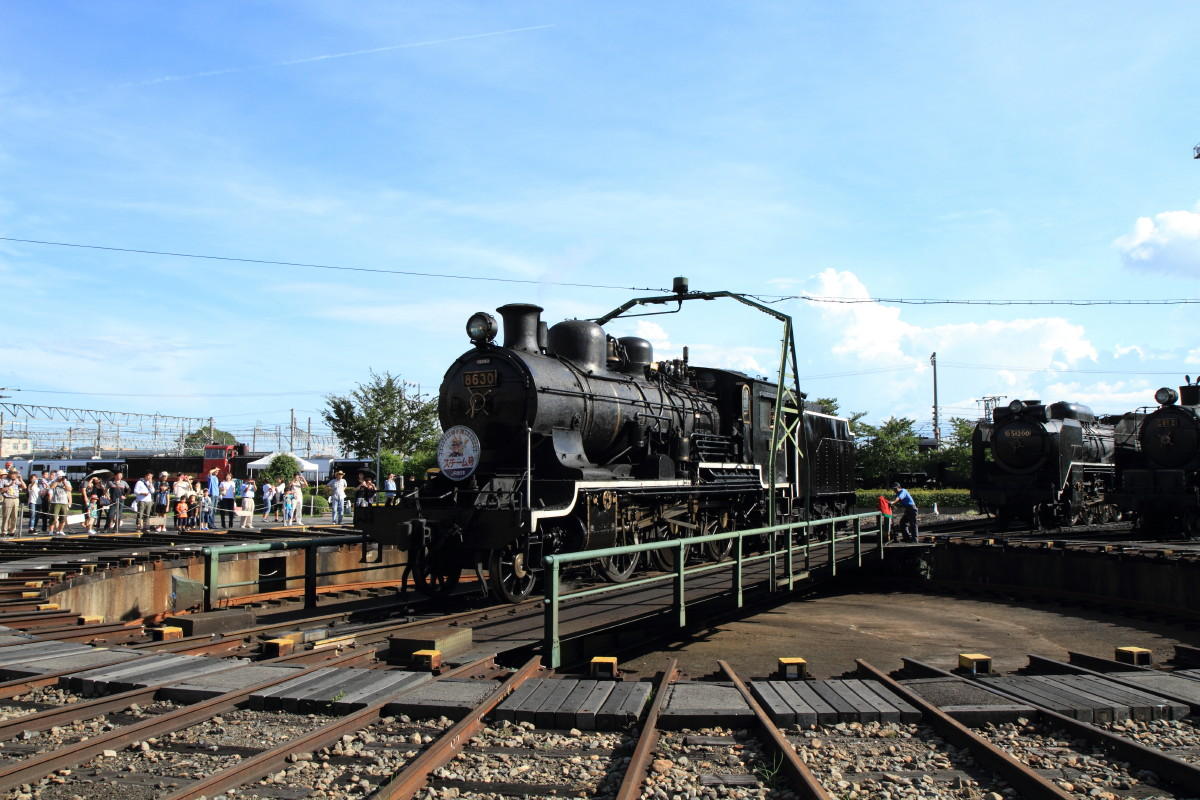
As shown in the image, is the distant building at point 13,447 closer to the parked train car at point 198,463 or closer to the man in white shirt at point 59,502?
the parked train car at point 198,463

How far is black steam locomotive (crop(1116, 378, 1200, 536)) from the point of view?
19094 mm

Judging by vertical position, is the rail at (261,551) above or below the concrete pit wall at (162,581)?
above

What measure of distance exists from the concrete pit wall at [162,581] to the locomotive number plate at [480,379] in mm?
2358

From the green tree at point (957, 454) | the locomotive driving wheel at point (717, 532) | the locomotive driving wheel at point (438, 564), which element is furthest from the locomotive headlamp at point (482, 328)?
the green tree at point (957, 454)

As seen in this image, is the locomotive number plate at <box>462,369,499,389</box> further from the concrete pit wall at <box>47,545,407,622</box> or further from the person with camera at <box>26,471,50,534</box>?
the person with camera at <box>26,471,50,534</box>

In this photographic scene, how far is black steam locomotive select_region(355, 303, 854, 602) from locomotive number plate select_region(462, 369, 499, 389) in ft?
0.05

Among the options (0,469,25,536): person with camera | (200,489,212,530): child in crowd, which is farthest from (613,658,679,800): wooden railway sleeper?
(200,489,212,530): child in crowd

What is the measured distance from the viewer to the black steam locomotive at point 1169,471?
19094 mm

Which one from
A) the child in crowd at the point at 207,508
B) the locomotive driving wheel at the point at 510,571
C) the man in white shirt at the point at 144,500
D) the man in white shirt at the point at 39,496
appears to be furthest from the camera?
the child in crowd at the point at 207,508

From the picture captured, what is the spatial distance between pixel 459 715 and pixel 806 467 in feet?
46.2

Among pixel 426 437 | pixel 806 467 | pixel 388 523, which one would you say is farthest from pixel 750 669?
pixel 426 437

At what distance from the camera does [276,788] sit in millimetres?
4191

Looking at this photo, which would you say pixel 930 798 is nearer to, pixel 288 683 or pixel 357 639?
pixel 288 683

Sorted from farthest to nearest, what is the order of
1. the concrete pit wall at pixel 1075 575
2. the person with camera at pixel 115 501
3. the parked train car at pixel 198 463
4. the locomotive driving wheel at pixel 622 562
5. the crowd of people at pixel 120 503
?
the parked train car at pixel 198 463 → the person with camera at pixel 115 501 → the crowd of people at pixel 120 503 → the concrete pit wall at pixel 1075 575 → the locomotive driving wheel at pixel 622 562
